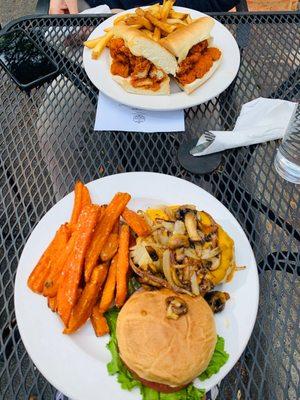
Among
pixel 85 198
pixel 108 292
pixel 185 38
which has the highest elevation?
pixel 185 38

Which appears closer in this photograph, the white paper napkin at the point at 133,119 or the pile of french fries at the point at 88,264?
the pile of french fries at the point at 88,264

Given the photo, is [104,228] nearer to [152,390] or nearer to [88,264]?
[88,264]

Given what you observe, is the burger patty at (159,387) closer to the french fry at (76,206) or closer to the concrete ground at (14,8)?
the french fry at (76,206)

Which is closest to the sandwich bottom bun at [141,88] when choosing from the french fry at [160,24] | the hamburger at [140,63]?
the hamburger at [140,63]

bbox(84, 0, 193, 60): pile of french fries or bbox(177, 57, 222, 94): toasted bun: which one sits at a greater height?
bbox(84, 0, 193, 60): pile of french fries

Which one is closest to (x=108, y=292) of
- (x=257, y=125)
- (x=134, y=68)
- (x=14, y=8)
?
(x=257, y=125)

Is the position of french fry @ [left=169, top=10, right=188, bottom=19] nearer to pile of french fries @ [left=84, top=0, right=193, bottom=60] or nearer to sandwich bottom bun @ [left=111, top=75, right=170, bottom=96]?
pile of french fries @ [left=84, top=0, right=193, bottom=60]

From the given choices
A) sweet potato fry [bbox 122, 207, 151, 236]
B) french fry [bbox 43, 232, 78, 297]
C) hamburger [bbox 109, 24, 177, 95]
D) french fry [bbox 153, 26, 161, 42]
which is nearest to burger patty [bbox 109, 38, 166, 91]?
hamburger [bbox 109, 24, 177, 95]
